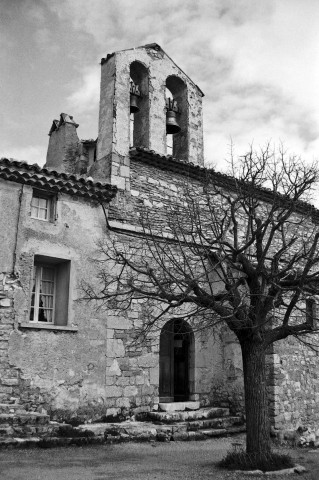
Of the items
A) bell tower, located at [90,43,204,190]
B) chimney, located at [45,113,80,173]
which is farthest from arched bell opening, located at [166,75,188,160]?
chimney, located at [45,113,80,173]

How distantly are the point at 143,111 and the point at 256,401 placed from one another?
791cm

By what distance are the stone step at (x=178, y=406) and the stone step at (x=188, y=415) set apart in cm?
16

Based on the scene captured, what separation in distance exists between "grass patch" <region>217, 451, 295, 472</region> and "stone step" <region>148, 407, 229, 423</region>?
3139 mm

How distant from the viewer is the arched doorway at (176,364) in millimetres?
11383

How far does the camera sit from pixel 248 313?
287 inches

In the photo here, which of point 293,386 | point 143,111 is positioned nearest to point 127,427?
point 293,386

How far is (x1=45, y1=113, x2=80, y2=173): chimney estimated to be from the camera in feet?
45.2

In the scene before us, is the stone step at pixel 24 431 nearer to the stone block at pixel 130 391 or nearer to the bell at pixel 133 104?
the stone block at pixel 130 391

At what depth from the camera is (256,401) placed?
22.9 ft

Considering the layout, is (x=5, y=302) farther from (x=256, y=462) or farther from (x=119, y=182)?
(x=256, y=462)

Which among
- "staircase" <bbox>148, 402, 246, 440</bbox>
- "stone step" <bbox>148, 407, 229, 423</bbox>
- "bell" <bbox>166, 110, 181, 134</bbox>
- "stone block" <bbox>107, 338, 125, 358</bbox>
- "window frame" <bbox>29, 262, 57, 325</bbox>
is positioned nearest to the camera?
"staircase" <bbox>148, 402, 246, 440</bbox>

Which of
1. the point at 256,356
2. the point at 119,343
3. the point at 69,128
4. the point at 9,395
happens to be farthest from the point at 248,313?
the point at 69,128

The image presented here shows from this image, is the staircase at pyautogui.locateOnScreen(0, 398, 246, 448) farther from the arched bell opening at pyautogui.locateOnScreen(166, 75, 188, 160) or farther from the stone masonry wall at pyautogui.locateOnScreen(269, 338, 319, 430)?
the arched bell opening at pyautogui.locateOnScreen(166, 75, 188, 160)

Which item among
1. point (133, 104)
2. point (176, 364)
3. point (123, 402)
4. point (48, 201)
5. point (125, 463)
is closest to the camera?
point (125, 463)
